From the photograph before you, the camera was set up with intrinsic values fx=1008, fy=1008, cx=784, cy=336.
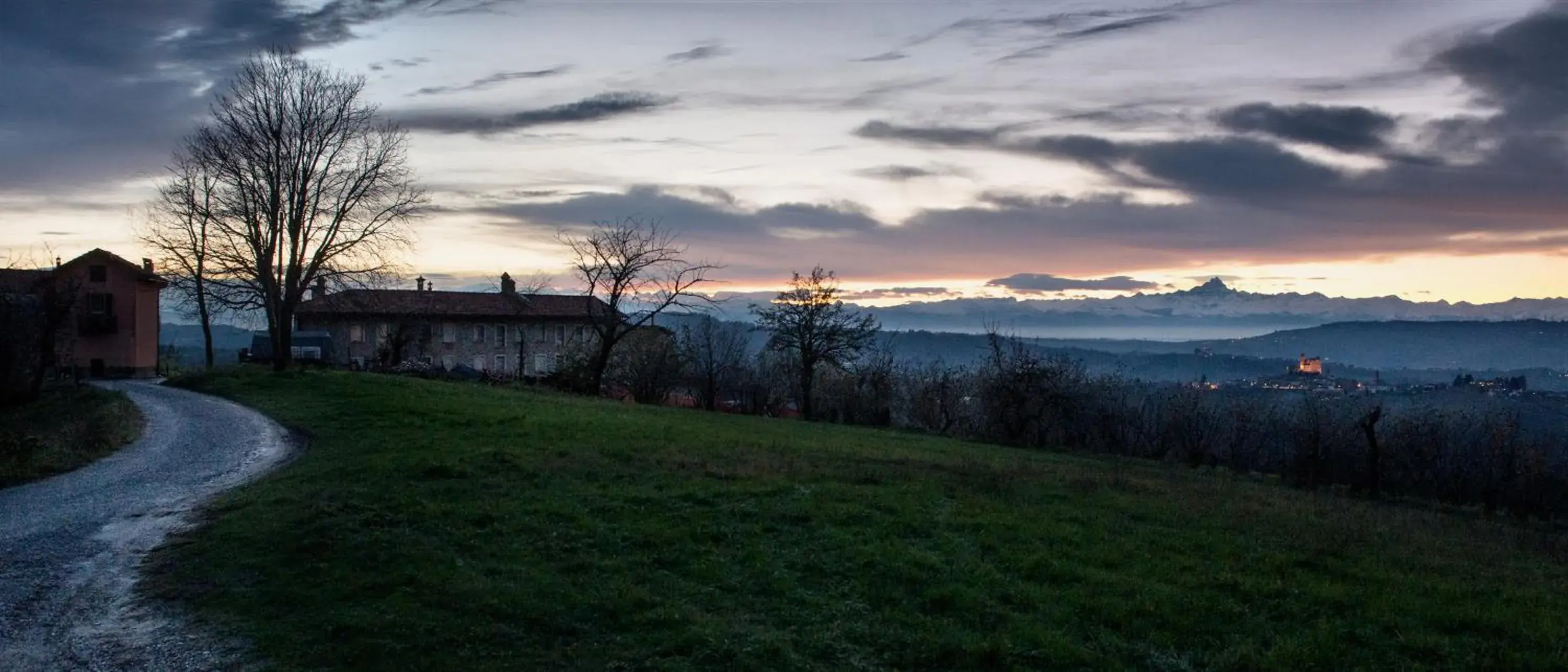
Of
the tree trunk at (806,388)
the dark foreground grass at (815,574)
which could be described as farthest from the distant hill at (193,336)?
the dark foreground grass at (815,574)

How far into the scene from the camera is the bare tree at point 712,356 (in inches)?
2099

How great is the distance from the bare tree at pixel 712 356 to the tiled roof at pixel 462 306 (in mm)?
16354

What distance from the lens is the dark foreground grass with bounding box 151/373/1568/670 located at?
8.83 m

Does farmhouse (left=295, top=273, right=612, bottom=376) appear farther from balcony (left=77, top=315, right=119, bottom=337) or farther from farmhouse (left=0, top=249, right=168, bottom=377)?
balcony (left=77, top=315, right=119, bottom=337)

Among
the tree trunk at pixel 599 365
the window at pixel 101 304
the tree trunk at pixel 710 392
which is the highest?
Answer: the window at pixel 101 304

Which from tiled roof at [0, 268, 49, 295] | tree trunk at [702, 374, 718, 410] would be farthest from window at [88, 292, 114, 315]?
tree trunk at [702, 374, 718, 410]

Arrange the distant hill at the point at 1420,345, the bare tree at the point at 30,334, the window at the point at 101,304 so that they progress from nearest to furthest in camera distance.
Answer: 1. the bare tree at the point at 30,334
2. the window at the point at 101,304
3. the distant hill at the point at 1420,345

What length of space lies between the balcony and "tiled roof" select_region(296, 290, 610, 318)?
1336 cm

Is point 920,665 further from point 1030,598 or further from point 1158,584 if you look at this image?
point 1158,584

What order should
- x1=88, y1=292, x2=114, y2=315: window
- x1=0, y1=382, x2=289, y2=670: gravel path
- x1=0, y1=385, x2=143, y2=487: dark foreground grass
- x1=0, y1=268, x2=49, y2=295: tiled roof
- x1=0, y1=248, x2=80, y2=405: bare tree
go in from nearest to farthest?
x1=0, y1=382, x2=289, y2=670: gravel path < x1=0, y1=385, x2=143, y2=487: dark foreground grass < x1=0, y1=248, x2=80, y2=405: bare tree < x1=0, y1=268, x2=49, y2=295: tiled roof < x1=88, y1=292, x2=114, y2=315: window

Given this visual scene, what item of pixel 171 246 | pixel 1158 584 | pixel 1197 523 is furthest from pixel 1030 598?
pixel 171 246

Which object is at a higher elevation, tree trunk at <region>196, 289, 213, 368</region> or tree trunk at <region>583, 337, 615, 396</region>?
tree trunk at <region>196, 289, 213, 368</region>

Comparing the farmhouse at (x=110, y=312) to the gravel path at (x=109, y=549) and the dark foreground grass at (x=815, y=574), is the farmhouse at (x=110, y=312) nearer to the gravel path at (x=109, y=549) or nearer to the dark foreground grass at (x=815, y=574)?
the gravel path at (x=109, y=549)

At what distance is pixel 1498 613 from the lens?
10.2 metres
